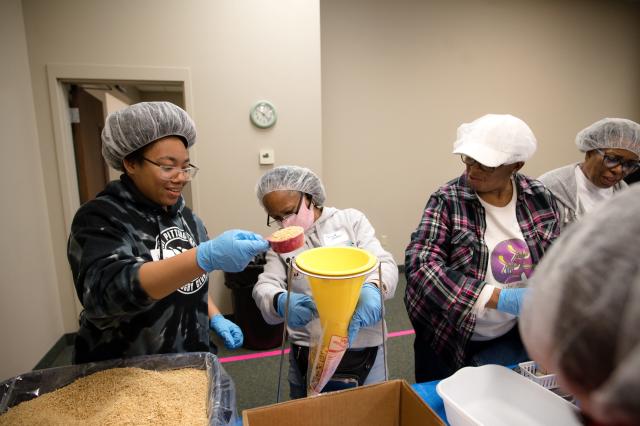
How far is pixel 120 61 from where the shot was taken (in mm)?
2645

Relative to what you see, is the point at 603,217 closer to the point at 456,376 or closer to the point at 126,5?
the point at 456,376

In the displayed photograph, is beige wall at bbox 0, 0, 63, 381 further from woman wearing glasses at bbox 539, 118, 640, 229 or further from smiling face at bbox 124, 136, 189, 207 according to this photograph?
woman wearing glasses at bbox 539, 118, 640, 229

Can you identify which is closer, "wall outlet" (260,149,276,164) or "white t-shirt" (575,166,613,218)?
"white t-shirt" (575,166,613,218)

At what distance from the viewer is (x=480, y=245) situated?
129 centimetres

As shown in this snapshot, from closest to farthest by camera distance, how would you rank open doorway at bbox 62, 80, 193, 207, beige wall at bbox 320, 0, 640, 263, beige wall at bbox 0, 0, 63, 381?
beige wall at bbox 0, 0, 63, 381
open doorway at bbox 62, 80, 193, 207
beige wall at bbox 320, 0, 640, 263

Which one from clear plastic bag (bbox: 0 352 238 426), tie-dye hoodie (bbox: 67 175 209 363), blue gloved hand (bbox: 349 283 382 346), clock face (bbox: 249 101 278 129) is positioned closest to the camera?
clear plastic bag (bbox: 0 352 238 426)

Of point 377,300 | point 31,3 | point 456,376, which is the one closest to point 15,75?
point 31,3

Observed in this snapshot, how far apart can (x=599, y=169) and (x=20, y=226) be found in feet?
11.4

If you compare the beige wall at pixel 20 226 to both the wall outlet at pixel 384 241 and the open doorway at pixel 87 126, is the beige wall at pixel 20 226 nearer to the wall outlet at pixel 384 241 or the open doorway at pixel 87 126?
the open doorway at pixel 87 126

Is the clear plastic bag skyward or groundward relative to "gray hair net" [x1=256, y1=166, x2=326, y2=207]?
groundward

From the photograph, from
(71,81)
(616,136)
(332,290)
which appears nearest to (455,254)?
(332,290)

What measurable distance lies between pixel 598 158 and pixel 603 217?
199 centimetres

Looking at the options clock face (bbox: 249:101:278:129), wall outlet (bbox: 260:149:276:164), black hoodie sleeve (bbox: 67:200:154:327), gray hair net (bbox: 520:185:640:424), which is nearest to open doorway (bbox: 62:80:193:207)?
clock face (bbox: 249:101:278:129)

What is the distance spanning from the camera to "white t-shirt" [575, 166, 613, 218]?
6.05 ft
